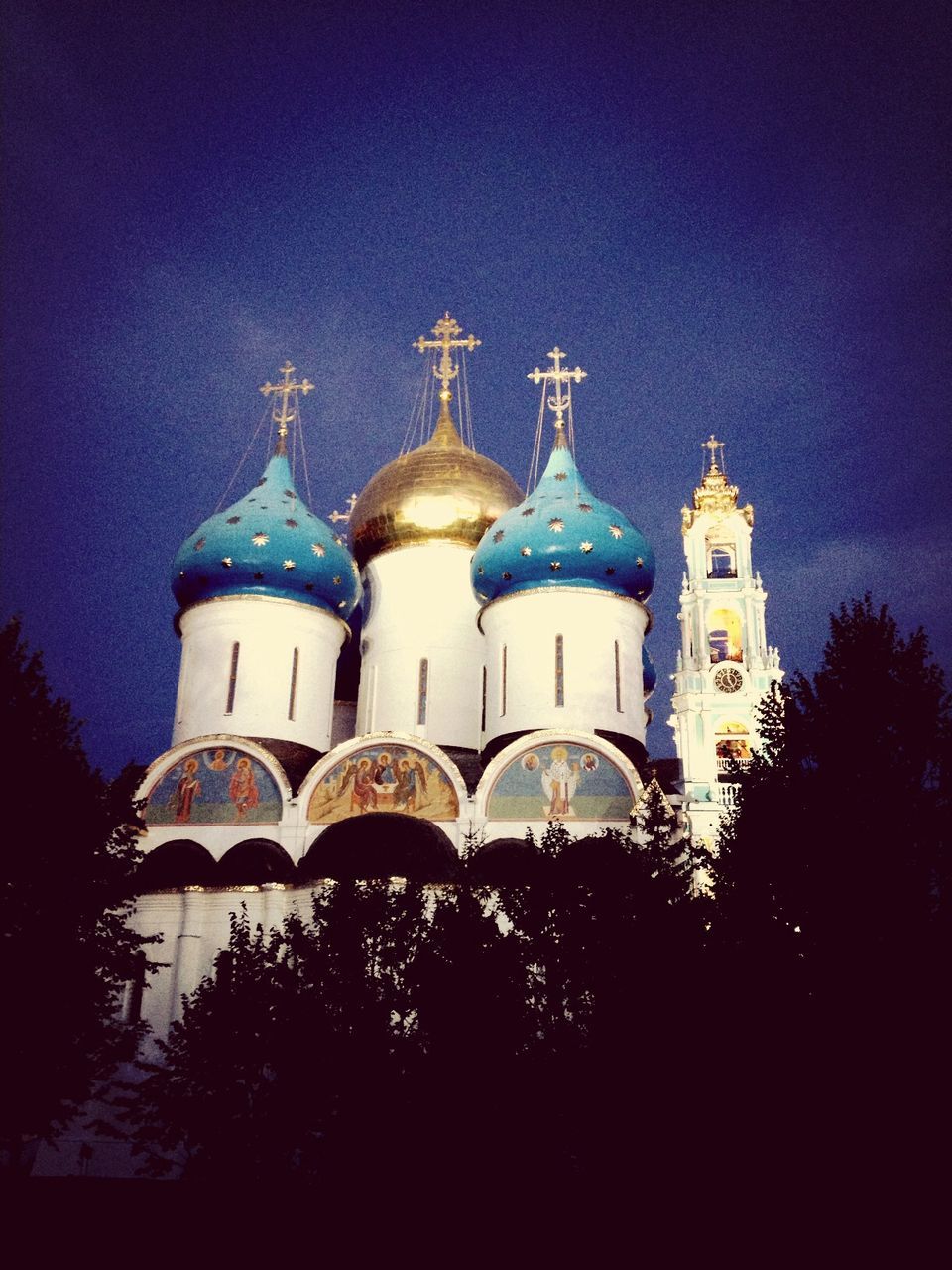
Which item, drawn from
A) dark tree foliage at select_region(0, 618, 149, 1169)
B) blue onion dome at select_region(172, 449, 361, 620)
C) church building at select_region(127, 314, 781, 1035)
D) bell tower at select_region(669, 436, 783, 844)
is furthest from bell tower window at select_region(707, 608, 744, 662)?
dark tree foliage at select_region(0, 618, 149, 1169)

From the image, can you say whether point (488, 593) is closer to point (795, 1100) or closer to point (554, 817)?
point (554, 817)

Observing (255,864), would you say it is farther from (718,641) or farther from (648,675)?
(718,641)

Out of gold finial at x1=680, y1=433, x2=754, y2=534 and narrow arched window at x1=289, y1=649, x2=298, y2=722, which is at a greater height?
gold finial at x1=680, y1=433, x2=754, y2=534

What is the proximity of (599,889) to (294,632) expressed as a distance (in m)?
10.7

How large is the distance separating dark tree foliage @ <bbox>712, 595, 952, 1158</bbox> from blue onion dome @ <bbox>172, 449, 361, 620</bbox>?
10297 mm

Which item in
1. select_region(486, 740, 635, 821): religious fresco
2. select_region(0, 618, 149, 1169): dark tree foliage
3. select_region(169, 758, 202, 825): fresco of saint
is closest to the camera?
select_region(0, 618, 149, 1169): dark tree foliage

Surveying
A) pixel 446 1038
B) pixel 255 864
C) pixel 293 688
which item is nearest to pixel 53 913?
pixel 446 1038

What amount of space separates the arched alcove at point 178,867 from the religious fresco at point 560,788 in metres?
4.06

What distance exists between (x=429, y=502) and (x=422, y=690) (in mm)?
3854

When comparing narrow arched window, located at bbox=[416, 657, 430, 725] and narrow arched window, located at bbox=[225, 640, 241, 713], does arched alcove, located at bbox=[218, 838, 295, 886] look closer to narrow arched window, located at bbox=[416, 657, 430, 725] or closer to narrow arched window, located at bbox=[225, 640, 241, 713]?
narrow arched window, located at bbox=[225, 640, 241, 713]

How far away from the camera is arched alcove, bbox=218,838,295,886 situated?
15664 mm

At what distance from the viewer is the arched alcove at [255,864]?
15.7 meters

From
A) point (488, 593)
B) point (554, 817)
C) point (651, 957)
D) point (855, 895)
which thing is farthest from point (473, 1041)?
point (488, 593)

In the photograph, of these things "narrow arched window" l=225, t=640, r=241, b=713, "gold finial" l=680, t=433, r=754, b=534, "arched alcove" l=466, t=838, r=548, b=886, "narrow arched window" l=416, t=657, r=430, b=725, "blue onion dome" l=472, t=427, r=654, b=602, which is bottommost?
"arched alcove" l=466, t=838, r=548, b=886
